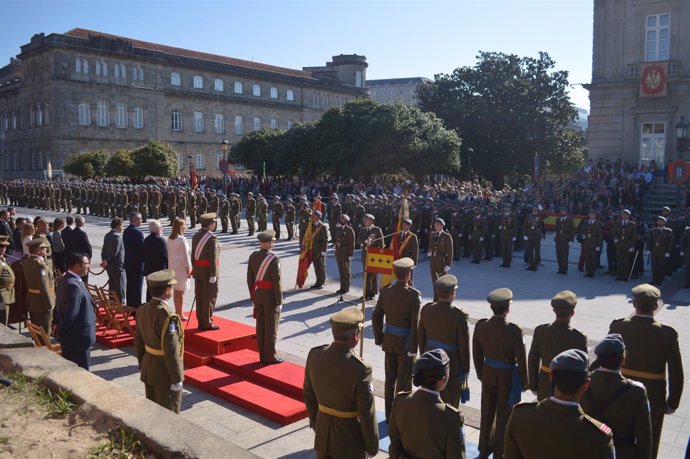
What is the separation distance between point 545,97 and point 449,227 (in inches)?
1141

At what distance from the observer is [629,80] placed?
29625 mm

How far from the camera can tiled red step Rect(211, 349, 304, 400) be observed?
770 cm

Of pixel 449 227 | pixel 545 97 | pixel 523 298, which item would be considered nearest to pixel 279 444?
pixel 523 298

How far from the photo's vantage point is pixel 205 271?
958cm

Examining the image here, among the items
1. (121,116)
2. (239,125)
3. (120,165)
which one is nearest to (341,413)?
(120,165)

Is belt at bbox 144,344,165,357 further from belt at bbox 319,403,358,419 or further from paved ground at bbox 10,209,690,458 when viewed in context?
belt at bbox 319,403,358,419

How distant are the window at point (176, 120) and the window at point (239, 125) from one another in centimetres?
691

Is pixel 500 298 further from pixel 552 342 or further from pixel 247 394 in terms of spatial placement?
pixel 247 394

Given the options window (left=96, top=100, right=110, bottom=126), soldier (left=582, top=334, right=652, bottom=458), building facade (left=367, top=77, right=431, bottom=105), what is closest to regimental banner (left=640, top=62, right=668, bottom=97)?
soldier (left=582, top=334, right=652, bottom=458)

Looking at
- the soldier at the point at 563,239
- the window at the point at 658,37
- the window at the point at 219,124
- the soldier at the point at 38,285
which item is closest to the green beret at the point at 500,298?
the soldier at the point at 38,285

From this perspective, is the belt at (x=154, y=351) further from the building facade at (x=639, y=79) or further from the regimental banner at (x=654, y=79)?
the regimental banner at (x=654, y=79)

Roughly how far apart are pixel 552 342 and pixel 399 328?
183 centimetres

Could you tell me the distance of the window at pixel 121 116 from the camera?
5472cm

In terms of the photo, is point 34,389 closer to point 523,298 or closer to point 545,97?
point 523,298
